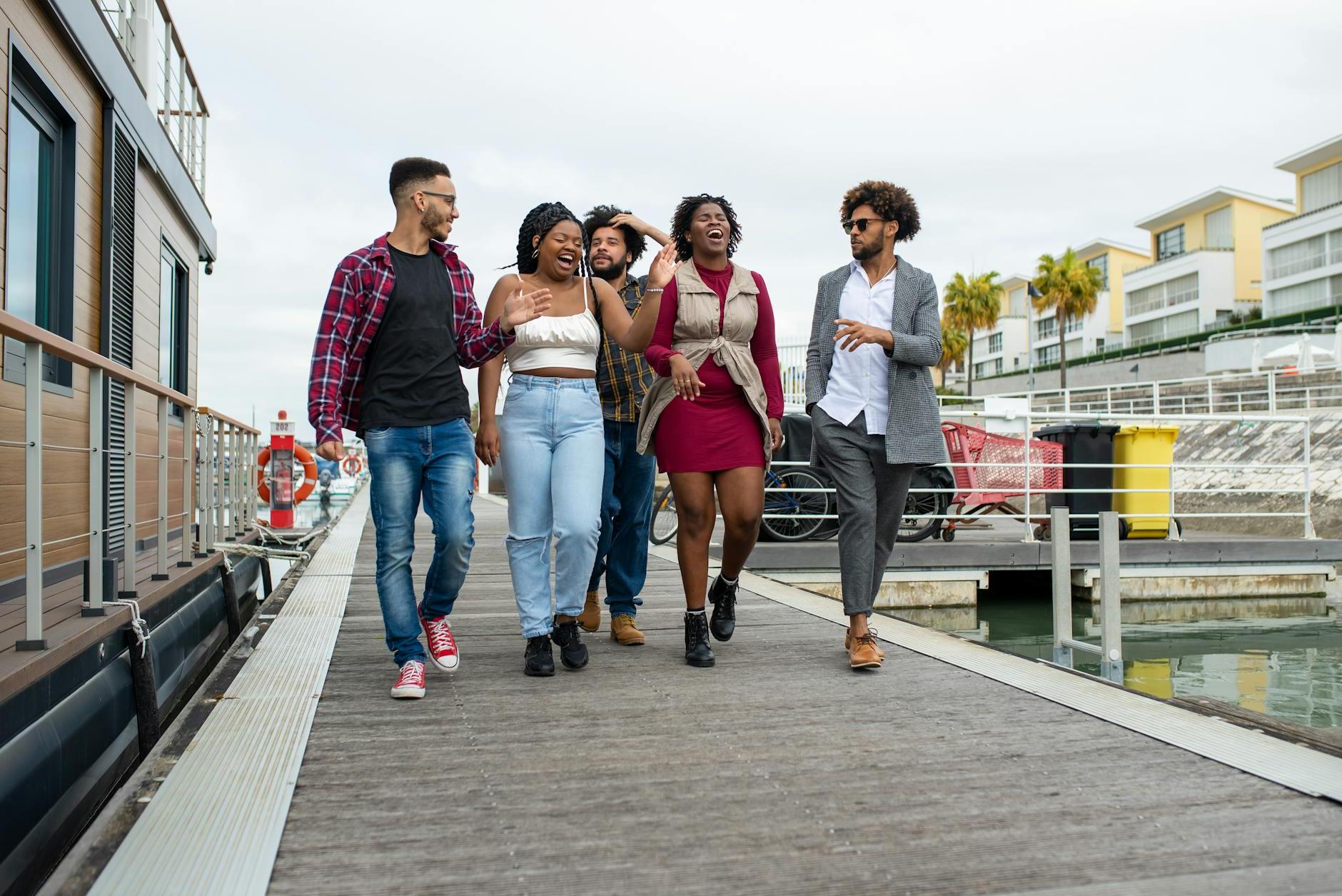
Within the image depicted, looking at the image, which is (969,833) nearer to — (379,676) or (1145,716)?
(1145,716)

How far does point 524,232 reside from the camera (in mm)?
4117

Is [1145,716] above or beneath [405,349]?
beneath

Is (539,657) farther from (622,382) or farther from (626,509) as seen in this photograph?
(622,382)

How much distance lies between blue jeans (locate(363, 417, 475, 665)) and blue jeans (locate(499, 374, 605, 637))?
0.62ft

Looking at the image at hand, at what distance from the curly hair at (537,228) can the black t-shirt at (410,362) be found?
1.75 feet

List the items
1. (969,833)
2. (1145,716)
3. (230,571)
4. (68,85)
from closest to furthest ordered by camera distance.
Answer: (969,833) < (1145,716) < (68,85) < (230,571)

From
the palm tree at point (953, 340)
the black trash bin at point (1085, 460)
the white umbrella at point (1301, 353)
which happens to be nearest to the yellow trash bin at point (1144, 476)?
the black trash bin at point (1085, 460)

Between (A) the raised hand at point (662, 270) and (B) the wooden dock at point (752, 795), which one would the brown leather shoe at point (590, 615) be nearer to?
(B) the wooden dock at point (752, 795)

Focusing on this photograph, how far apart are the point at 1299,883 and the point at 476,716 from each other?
7.11 feet

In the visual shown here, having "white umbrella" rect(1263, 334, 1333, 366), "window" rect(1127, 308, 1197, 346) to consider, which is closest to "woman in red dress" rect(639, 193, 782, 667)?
"white umbrella" rect(1263, 334, 1333, 366)

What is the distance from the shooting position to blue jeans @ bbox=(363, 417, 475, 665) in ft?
11.7

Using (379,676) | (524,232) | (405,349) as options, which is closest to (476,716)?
(379,676)

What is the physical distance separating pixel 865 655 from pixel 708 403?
111 cm

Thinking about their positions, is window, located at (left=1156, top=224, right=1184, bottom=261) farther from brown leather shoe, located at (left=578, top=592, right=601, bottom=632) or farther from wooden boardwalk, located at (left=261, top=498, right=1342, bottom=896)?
wooden boardwalk, located at (left=261, top=498, right=1342, bottom=896)
